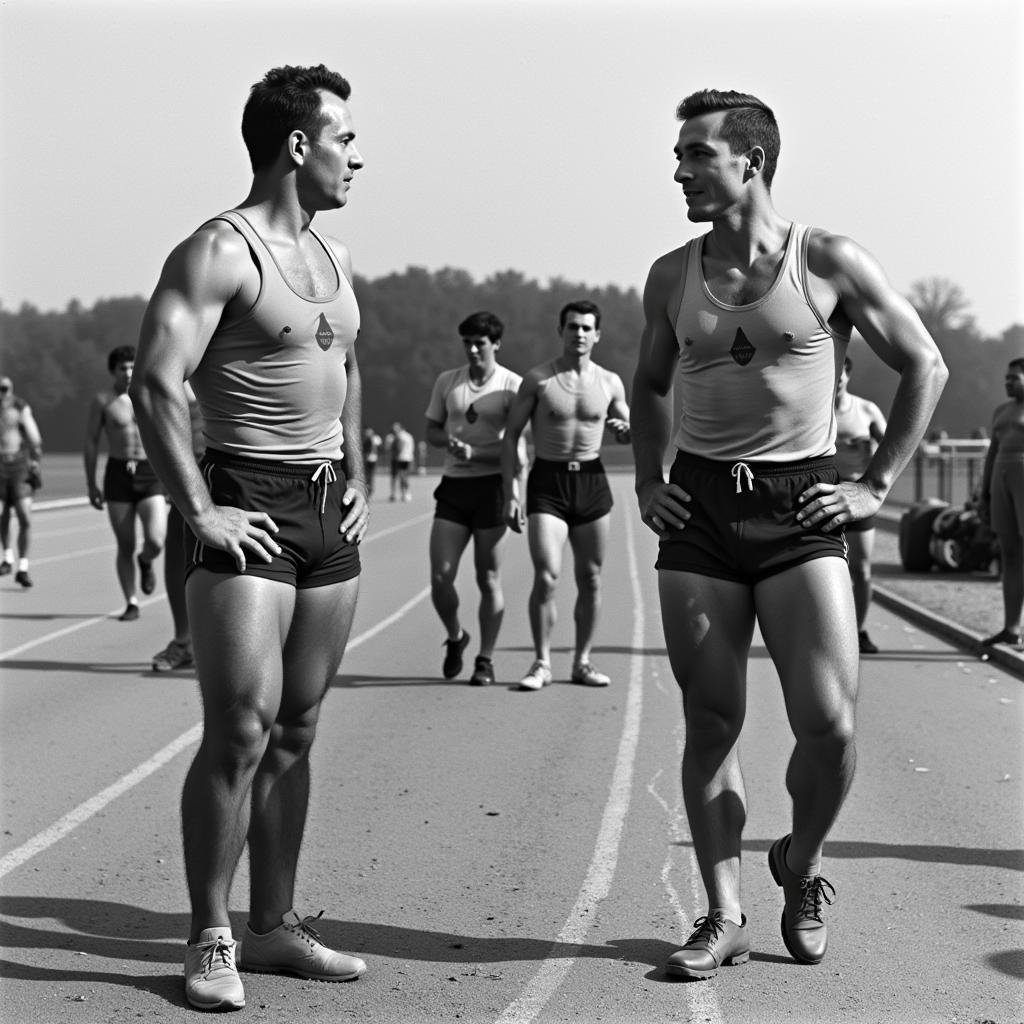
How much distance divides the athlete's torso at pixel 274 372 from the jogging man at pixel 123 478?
9.14 m

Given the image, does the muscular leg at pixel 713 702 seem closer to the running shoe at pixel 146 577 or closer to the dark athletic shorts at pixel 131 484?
the dark athletic shorts at pixel 131 484

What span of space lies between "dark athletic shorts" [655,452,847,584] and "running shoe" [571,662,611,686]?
19.1 feet


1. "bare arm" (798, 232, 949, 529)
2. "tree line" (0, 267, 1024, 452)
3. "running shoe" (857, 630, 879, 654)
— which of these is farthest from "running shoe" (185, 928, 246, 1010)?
"tree line" (0, 267, 1024, 452)

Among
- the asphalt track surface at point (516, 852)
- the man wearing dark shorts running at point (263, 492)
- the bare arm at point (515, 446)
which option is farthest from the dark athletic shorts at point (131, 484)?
the man wearing dark shorts running at point (263, 492)

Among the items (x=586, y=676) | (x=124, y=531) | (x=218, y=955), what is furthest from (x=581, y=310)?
(x=218, y=955)

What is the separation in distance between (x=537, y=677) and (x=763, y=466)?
5884mm

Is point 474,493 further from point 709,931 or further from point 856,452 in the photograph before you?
point 709,931

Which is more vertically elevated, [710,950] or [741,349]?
[741,349]

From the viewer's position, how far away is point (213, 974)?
14.9 feet

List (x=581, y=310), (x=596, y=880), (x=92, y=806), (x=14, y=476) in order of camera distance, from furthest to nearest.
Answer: (x=14, y=476), (x=581, y=310), (x=92, y=806), (x=596, y=880)

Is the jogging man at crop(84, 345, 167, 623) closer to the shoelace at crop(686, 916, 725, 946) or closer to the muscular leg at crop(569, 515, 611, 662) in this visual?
the muscular leg at crop(569, 515, 611, 662)

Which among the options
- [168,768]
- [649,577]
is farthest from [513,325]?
[168,768]

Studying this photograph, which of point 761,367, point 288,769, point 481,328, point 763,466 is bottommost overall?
point 288,769

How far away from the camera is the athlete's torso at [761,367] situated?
475 cm
